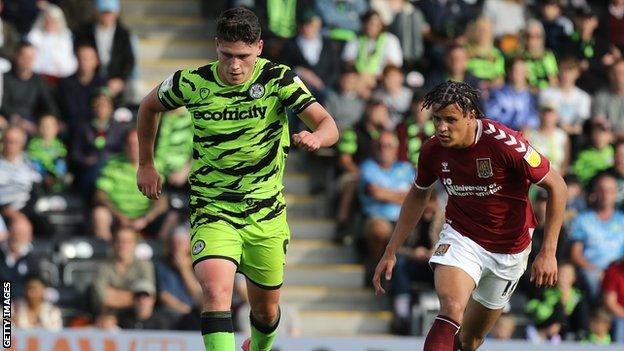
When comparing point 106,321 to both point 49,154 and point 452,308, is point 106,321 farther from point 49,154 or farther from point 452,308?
point 452,308

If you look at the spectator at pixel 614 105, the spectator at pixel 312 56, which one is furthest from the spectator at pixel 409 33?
the spectator at pixel 614 105

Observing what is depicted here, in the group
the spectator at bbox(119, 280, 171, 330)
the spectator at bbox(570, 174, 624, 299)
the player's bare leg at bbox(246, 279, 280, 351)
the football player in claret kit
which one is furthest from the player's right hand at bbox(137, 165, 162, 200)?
the spectator at bbox(570, 174, 624, 299)

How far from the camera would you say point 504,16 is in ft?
63.2

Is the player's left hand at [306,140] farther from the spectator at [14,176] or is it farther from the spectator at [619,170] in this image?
the spectator at [619,170]

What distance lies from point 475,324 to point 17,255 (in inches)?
226

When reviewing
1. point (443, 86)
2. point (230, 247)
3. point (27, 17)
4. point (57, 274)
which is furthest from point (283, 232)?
point (27, 17)

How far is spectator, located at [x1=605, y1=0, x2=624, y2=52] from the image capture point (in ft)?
64.8

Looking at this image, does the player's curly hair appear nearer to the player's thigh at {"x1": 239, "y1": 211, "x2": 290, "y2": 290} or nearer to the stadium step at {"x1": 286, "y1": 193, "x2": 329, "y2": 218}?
the player's thigh at {"x1": 239, "y1": 211, "x2": 290, "y2": 290}

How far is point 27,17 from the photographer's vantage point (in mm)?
17359

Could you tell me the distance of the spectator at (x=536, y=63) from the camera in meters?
18.5

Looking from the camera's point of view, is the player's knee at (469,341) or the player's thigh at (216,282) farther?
the player's knee at (469,341)

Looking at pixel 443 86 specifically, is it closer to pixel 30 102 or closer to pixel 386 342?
pixel 386 342

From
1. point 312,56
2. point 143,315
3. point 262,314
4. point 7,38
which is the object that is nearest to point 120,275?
point 143,315

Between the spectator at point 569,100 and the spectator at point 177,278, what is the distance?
5049mm
